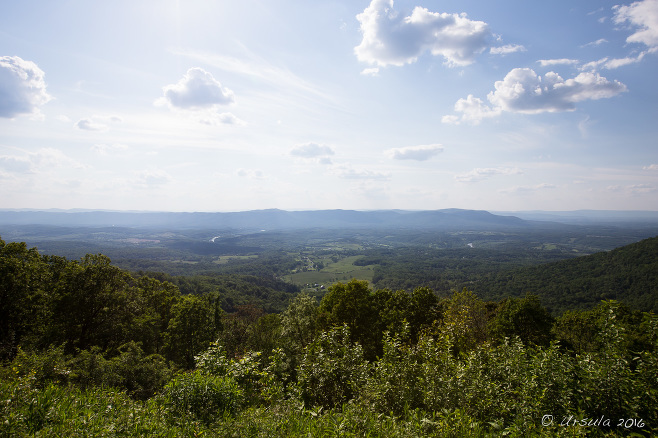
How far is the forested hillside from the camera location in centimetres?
8631

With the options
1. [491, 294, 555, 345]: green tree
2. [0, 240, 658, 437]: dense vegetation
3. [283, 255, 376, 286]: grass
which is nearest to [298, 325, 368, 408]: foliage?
[0, 240, 658, 437]: dense vegetation

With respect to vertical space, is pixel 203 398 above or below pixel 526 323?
above

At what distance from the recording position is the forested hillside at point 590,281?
283ft

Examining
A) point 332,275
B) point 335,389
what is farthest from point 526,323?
point 332,275

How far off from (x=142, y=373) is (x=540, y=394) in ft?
55.7

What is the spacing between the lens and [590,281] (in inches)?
4048

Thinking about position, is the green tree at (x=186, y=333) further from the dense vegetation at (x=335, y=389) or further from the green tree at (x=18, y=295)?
the green tree at (x=18, y=295)

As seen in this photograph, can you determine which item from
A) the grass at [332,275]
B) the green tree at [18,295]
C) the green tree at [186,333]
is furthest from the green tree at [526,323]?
the grass at [332,275]

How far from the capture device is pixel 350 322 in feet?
80.8

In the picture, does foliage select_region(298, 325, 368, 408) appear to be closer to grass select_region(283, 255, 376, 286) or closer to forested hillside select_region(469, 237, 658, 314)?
forested hillside select_region(469, 237, 658, 314)

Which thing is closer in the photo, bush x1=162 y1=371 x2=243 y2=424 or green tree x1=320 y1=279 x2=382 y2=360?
bush x1=162 y1=371 x2=243 y2=424

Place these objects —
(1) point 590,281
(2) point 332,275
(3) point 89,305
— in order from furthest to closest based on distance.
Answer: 1. (2) point 332,275
2. (1) point 590,281
3. (3) point 89,305

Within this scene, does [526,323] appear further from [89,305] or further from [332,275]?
[332,275]

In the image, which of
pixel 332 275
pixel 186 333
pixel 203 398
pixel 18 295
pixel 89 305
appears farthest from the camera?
pixel 332 275
